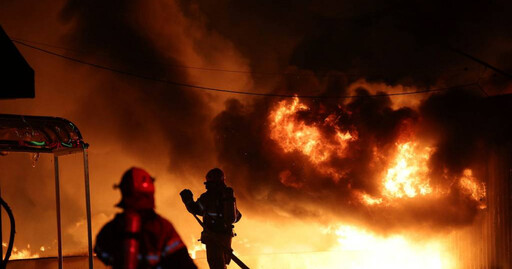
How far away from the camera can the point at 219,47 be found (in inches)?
577

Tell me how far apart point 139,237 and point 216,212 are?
4426 mm

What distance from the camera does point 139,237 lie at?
3.12 metres

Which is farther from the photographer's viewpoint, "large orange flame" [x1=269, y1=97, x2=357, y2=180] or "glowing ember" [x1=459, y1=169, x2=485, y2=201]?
"large orange flame" [x1=269, y1=97, x2=357, y2=180]

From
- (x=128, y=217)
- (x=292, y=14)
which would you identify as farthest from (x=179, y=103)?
(x=128, y=217)

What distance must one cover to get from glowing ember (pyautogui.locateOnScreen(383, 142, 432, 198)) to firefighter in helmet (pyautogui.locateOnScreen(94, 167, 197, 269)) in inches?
441

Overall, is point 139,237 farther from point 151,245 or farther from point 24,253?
point 24,253

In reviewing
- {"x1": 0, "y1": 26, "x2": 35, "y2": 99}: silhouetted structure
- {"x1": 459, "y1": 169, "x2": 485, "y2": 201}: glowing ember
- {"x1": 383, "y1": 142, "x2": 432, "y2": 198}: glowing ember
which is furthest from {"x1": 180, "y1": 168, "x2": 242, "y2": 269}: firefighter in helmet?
{"x1": 459, "y1": 169, "x2": 485, "y2": 201}: glowing ember

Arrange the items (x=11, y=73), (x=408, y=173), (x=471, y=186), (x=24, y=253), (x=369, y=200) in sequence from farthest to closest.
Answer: (x=369, y=200), (x=408, y=173), (x=471, y=186), (x=24, y=253), (x=11, y=73)

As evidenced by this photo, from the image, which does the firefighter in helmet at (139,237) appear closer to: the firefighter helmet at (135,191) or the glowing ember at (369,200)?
the firefighter helmet at (135,191)

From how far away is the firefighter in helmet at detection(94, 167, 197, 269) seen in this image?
10.1 ft

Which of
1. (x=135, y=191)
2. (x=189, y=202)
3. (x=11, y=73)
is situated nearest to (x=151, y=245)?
(x=135, y=191)

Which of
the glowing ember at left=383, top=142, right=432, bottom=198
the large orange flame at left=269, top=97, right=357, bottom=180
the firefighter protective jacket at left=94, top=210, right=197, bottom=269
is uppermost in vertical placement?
the large orange flame at left=269, top=97, right=357, bottom=180

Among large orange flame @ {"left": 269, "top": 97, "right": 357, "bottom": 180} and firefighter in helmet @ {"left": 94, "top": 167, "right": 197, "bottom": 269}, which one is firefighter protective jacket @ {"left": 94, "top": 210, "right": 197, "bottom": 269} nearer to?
firefighter in helmet @ {"left": 94, "top": 167, "right": 197, "bottom": 269}

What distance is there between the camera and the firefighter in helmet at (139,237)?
309 centimetres
